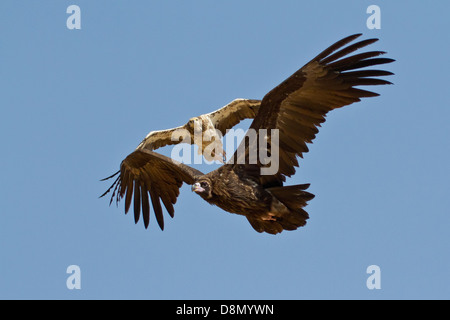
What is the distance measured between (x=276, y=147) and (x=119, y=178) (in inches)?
140

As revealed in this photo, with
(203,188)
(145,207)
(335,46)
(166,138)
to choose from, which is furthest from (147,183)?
(335,46)

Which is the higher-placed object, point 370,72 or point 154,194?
point 370,72

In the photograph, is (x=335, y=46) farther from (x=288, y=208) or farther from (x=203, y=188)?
(x=203, y=188)

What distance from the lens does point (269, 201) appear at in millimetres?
11953

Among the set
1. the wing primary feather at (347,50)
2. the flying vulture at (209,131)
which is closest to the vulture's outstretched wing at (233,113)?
the flying vulture at (209,131)

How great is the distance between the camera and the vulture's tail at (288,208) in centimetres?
1178

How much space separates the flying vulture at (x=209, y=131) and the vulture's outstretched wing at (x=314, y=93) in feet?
16.9

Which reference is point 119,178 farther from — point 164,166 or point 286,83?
point 286,83

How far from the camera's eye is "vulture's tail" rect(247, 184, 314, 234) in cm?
1178

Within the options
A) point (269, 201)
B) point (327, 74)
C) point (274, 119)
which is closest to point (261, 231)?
point (269, 201)

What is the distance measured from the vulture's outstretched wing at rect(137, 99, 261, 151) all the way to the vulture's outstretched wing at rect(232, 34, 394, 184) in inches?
210

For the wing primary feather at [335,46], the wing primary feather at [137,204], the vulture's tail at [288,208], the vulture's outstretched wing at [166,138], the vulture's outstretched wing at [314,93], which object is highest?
the vulture's outstretched wing at [166,138]

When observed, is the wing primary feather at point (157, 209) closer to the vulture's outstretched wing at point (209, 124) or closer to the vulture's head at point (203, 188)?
the vulture's head at point (203, 188)

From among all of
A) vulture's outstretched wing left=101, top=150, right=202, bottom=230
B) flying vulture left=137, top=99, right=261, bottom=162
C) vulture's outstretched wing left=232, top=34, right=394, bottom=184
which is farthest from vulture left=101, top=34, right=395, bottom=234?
flying vulture left=137, top=99, right=261, bottom=162
